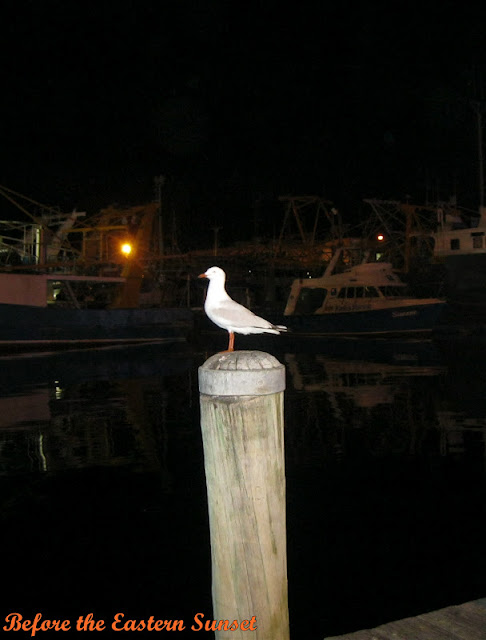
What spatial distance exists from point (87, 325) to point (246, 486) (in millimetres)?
27606

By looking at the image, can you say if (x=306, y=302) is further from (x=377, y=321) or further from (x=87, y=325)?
(x=87, y=325)

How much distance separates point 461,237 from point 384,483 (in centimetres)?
3505

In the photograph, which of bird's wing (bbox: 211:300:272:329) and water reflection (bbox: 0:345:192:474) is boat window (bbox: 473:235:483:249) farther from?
bird's wing (bbox: 211:300:272:329)

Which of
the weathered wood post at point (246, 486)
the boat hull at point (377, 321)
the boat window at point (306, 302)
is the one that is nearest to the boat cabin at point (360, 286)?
the boat hull at point (377, 321)

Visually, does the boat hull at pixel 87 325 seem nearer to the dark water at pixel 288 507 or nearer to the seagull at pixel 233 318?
the dark water at pixel 288 507

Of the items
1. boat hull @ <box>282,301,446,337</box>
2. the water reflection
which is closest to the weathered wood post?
the water reflection

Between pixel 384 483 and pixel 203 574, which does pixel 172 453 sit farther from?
pixel 203 574

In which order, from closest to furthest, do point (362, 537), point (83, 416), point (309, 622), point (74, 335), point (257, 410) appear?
point (257, 410), point (309, 622), point (362, 537), point (83, 416), point (74, 335)

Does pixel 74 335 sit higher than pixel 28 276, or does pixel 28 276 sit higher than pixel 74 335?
pixel 28 276

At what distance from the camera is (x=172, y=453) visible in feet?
27.8

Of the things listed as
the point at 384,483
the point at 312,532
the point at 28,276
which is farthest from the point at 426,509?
the point at 28,276

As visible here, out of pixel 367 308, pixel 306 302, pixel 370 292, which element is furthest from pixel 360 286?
pixel 306 302

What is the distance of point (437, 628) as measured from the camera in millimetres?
2842

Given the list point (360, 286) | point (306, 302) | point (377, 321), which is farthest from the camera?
point (306, 302)
